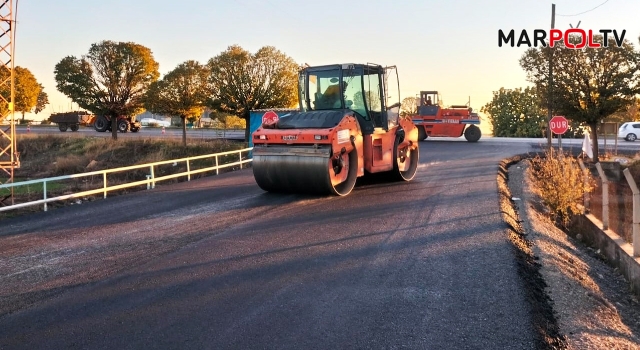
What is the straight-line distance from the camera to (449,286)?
6.30 m

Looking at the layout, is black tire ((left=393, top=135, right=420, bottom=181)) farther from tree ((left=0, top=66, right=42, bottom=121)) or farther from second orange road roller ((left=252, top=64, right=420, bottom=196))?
tree ((left=0, top=66, right=42, bottom=121))

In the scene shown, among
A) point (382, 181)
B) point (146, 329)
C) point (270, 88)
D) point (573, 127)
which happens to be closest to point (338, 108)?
point (382, 181)

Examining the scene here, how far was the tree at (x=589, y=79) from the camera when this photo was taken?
78.4 ft

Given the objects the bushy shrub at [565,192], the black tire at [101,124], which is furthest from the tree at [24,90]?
the bushy shrub at [565,192]

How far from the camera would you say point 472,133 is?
1416 inches

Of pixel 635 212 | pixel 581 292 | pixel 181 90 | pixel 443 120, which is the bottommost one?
pixel 581 292

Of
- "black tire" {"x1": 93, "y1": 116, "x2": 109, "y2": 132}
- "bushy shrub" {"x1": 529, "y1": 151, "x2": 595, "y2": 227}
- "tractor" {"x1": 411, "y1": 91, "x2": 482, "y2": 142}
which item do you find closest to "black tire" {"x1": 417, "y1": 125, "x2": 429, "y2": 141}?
"tractor" {"x1": 411, "y1": 91, "x2": 482, "y2": 142}

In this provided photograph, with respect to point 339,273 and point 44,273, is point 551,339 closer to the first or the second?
point 339,273

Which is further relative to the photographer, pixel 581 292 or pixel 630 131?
pixel 630 131

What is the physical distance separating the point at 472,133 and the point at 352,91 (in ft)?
78.5

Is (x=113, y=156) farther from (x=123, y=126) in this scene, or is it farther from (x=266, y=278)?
(x=266, y=278)

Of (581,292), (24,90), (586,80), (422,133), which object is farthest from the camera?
(24,90)

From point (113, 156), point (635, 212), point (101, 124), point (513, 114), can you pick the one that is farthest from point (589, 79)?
point (101, 124)

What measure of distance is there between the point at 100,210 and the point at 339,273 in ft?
22.6
